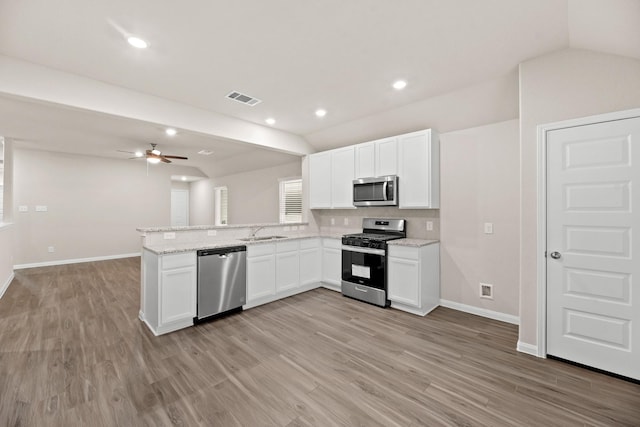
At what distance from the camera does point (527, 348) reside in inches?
102

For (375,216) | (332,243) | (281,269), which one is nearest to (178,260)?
(281,269)

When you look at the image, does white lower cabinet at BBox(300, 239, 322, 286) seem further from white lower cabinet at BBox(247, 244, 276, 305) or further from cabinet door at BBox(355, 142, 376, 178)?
cabinet door at BBox(355, 142, 376, 178)

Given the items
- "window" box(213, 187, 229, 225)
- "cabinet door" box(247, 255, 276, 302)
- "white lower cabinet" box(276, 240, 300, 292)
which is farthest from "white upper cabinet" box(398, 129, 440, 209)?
"window" box(213, 187, 229, 225)

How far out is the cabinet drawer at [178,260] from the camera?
298cm

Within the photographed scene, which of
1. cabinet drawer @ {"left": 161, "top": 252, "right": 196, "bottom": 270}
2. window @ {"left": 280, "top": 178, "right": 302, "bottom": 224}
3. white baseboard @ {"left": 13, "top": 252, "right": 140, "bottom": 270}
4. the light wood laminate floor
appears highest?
window @ {"left": 280, "top": 178, "right": 302, "bottom": 224}

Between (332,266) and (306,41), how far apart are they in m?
3.27

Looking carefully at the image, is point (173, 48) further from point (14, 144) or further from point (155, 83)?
point (14, 144)

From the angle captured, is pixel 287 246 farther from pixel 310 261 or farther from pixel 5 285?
Result: pixel 5 285

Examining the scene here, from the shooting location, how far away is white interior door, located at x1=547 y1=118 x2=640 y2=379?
7.09 ft

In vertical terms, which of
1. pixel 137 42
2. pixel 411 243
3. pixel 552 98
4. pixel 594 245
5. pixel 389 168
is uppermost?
pixel 137 42

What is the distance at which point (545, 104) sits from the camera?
97.8 inches

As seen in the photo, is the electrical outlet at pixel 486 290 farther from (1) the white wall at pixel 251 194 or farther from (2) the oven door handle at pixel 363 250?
(1) the white wall at pixel 251 194

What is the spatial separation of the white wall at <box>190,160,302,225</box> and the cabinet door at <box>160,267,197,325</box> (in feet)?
12.1

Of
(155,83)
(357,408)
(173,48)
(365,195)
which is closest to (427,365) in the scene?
(357,408)
